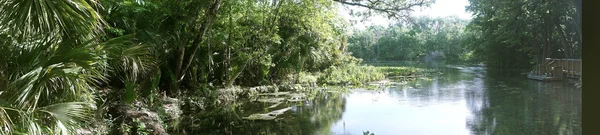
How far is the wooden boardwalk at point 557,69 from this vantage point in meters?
0.95

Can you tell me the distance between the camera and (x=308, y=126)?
16.9 feet

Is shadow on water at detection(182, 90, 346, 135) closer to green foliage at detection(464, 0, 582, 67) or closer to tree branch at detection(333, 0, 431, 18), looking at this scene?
tree branch at detection(333, 0, 431, 18)

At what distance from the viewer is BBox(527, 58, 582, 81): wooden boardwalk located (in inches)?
37.3

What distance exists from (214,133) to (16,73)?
273 cm

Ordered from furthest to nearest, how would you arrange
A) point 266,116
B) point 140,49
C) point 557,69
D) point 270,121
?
point 266,116
point 270,121
point 140,49
point 557,69

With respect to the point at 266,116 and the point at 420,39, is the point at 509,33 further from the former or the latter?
the point at 266,116

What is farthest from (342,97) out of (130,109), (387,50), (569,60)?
(569,60)

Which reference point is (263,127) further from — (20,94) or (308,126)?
(20,94)

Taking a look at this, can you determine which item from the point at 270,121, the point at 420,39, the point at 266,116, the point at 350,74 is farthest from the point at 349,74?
the point at 420,39

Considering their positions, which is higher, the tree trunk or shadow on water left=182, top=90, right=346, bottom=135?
the tree trunk

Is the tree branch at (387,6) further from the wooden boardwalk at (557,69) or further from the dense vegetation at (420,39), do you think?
the wooden boardwalk at (557,69)

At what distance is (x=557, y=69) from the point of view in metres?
1.19

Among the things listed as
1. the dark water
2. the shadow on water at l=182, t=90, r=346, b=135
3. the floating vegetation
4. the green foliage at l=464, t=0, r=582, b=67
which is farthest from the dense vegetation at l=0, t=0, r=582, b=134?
the floating vegetation

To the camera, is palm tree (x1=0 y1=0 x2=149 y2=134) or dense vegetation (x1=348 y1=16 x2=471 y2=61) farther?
dense vegetation (x1=348 y1=16 x2=471 y2=61)
